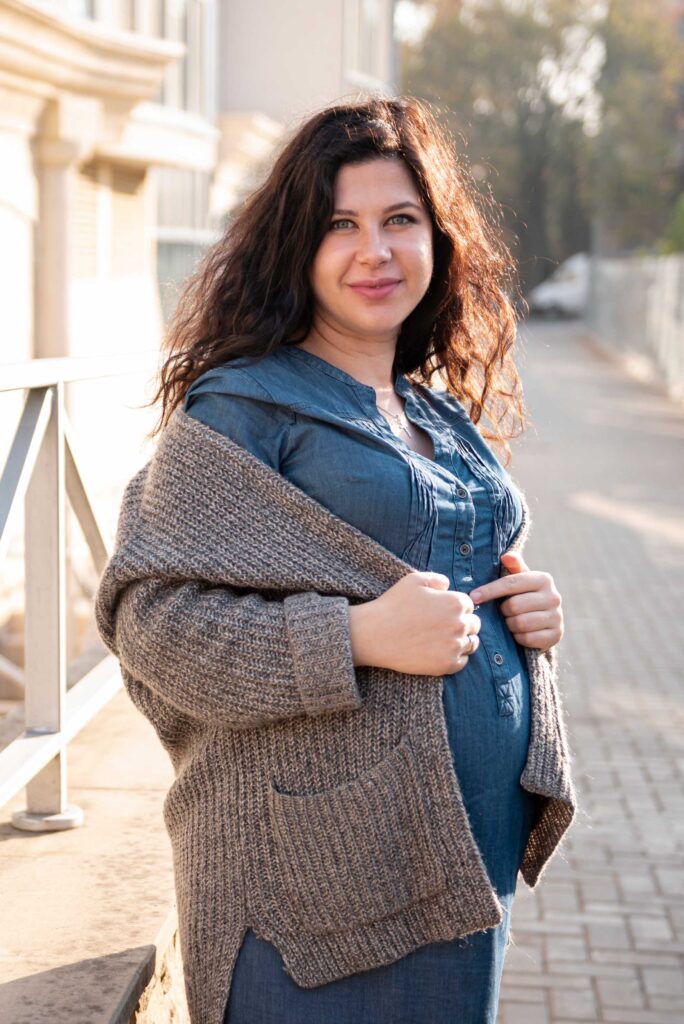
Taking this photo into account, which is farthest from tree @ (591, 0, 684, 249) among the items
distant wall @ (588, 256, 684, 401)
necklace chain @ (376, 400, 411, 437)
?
necklace chain @ (376, 400, 411, 437)

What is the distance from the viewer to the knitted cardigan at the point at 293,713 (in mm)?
1842

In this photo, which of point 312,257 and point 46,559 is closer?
point 312,257

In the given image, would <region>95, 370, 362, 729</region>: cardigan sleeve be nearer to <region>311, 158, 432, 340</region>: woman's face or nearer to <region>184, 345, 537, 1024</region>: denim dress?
<region>184, 345, 537, 1024</region>: denim dress

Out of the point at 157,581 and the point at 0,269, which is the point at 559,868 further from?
the point at 0,269

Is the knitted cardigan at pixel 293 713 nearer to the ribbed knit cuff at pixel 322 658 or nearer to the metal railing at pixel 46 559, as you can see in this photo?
the ribbed knit cuff at pixel 322 658

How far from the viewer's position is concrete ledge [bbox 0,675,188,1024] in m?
2.21

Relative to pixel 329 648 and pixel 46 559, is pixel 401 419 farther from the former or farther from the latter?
pixel 46 559

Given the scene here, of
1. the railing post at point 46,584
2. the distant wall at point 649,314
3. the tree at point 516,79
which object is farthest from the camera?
the tree at point 516,79

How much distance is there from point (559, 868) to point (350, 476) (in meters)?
3.25

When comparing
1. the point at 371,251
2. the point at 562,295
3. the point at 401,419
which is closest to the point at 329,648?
the point at 401,419

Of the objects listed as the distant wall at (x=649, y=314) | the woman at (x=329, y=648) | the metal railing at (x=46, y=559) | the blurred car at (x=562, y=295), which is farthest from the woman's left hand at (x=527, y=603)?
the blurred car at (x=562, y=295)

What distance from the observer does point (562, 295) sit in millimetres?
54250

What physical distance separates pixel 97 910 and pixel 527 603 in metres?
1.05

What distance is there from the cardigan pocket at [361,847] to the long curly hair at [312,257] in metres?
0.63
